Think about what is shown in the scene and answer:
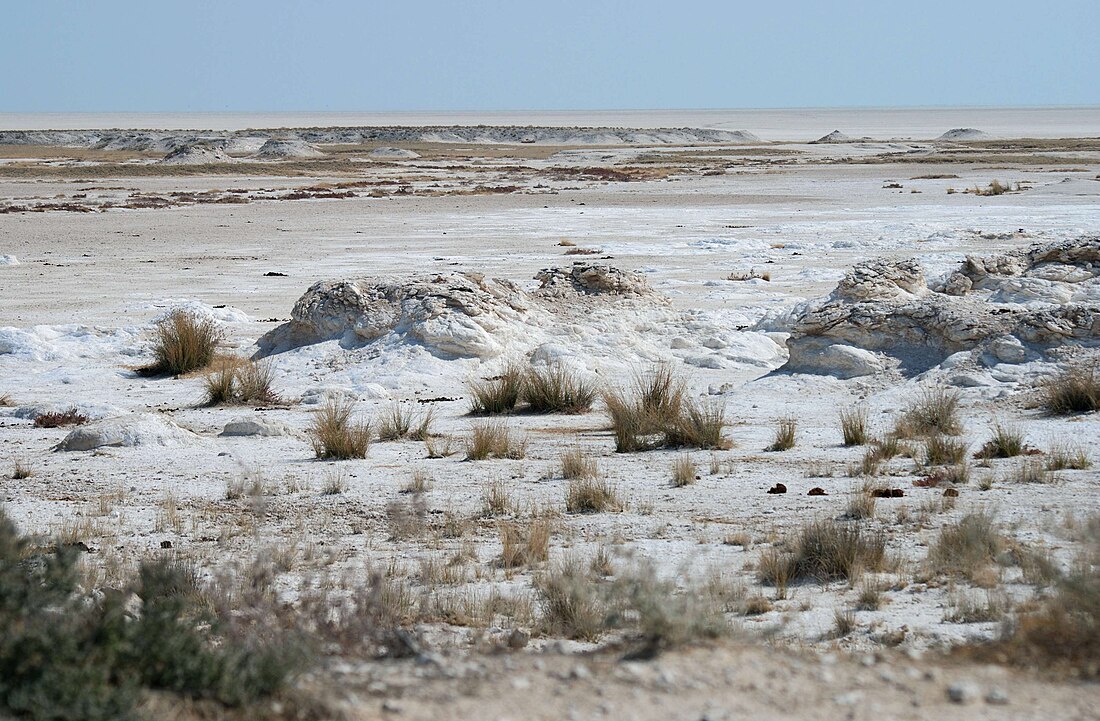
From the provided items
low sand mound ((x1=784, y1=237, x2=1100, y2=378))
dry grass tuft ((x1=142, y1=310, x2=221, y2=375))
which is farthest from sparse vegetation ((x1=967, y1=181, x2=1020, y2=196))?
dry grass tuft ((x1=142, y1=310, x2=221, y2=375))

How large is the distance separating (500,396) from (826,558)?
5913 millimetres

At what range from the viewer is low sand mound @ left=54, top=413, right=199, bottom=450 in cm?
1008

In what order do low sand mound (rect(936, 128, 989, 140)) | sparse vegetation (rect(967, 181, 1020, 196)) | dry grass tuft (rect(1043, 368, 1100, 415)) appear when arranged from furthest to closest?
low sand mound (rect(936, 128, 989, 140)) < sparse vegetation (rect(967, 181, 1020, 196)) < dry grass tuft (rect(1043, 368, 1100, 415))

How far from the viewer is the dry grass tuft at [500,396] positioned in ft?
39.3

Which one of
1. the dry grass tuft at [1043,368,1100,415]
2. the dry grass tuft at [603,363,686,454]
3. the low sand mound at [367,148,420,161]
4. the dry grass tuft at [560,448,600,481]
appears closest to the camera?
the dry grass tuft at [560,448,600,481]

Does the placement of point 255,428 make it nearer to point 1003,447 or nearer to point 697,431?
point 697,431

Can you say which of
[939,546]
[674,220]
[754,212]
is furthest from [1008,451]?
[754,212]

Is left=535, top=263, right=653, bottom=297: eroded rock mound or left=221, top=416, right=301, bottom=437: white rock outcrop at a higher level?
left=535, top=263, right=653, bottom=297: eroded rock mound

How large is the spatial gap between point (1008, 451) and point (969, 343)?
3.59 metres

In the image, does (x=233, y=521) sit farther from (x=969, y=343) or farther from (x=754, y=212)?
(x=754, y=212)

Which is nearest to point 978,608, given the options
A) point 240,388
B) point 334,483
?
point 334,483

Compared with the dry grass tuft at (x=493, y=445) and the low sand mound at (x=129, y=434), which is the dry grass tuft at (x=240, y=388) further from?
the dry grass tuft at (x=493, y=445)

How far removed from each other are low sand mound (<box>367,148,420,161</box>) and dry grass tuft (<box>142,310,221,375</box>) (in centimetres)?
7202

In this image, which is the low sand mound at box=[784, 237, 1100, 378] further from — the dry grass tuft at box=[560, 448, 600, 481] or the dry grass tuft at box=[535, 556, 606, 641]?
the dry grass tuft at box=[535, 556, 606, 641]
